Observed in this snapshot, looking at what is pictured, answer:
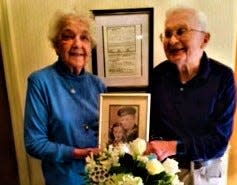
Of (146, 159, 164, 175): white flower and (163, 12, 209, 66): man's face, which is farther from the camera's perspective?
(163, 12, 209, 66): man's face

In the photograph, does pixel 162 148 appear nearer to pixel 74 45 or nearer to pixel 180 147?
pixel 180 147

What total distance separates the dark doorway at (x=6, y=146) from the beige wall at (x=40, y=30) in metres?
0.03

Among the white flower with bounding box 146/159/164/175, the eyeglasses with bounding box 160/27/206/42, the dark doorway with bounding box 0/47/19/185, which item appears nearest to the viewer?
the white flower with bounding box 146/159/164/175

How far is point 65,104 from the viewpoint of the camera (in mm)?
1478

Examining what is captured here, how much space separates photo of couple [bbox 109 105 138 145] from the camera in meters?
1.44

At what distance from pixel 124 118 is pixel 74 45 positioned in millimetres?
363

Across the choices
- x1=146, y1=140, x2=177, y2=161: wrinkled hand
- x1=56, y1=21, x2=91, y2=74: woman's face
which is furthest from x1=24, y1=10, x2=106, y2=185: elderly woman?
x1=146, y1=140, x2=177, y2=161: wrinkled hand

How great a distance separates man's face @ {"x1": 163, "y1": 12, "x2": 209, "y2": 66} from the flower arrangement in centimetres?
44

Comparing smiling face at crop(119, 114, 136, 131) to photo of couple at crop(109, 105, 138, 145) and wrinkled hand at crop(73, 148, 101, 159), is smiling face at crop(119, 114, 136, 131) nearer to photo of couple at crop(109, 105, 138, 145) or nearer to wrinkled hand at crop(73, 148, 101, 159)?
photo of couple at crop(109, 105, 138, 145)

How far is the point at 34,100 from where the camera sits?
1.46 m

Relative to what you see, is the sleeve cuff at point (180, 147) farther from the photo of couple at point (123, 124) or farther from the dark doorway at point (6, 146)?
the dark doorway at point (6, 146)

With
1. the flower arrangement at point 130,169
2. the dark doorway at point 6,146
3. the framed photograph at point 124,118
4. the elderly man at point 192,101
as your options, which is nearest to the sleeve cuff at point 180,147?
the elderly man at point 192,101

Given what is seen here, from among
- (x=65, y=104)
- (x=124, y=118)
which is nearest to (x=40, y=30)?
(x=65, y=104)

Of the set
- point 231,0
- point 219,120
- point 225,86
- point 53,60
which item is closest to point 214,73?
point 225,86
